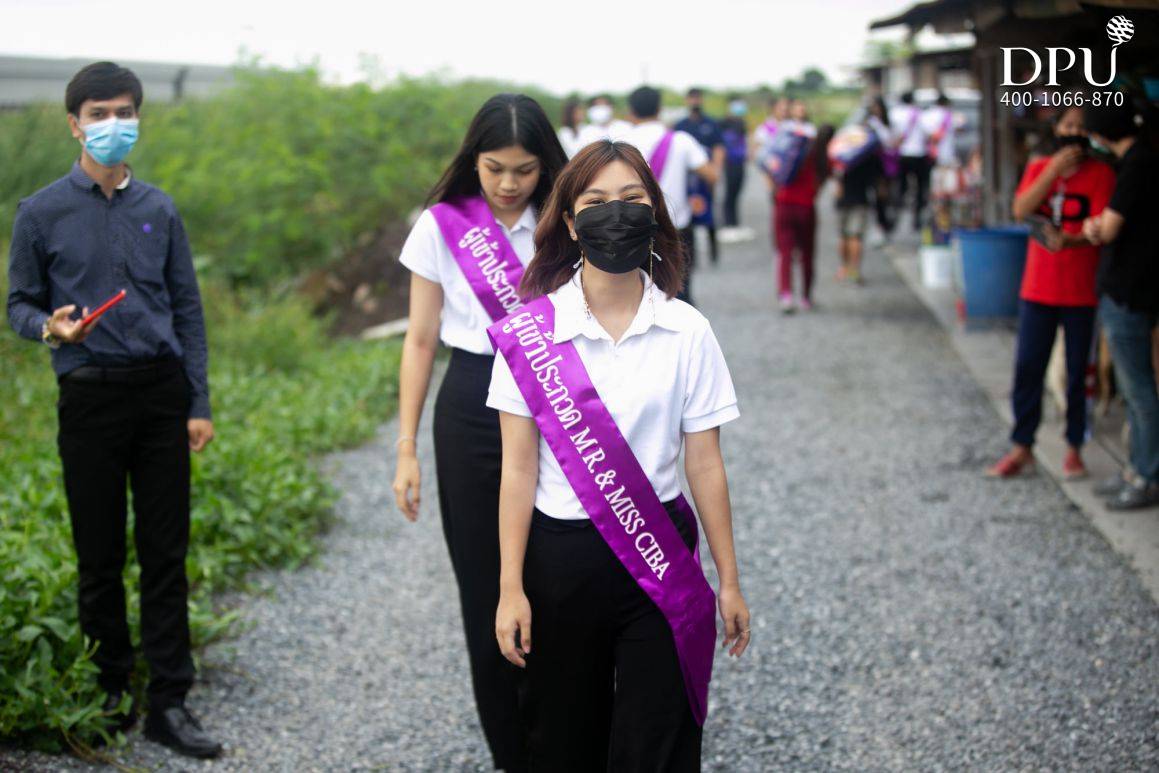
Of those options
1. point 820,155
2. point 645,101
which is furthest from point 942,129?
point 645,101

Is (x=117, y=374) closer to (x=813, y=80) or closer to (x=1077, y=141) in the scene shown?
(x=1077, y=141)

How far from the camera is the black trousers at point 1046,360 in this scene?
6234 millimetres

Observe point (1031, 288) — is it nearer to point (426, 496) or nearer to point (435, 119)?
point (426, 496)

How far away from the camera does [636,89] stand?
333 inches

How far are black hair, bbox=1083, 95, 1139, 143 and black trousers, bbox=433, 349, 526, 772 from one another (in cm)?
355

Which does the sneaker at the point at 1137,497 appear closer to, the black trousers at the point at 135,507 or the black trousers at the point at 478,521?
the black trousers at the point at 478,521

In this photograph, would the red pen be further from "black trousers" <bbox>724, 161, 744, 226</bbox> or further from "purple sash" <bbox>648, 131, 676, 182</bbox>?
"black trousers" <bbox>724, 161, 744, 226</bbox>

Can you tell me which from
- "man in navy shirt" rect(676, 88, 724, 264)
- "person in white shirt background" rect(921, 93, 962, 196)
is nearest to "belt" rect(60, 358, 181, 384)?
"man in navy shirt" rect(676, 88, 724, 264)

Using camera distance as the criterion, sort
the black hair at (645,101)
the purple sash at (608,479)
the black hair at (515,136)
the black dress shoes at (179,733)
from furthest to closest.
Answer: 1. the black hair at (645,101)
2. the black dress shoes at (179,733)
3. the black hair at (515,136)
4. the purple sash at (608,479)

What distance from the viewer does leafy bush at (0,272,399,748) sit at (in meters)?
4.03

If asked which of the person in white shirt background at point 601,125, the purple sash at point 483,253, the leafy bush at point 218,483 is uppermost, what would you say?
the person in white shirt background at point 601,125

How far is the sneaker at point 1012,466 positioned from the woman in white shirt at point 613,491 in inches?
168

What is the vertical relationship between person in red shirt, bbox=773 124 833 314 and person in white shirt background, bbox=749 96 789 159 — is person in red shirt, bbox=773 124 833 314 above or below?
below

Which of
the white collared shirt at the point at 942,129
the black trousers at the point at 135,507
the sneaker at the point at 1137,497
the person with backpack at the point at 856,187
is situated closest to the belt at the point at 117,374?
the black trousers at the point at 135,507
